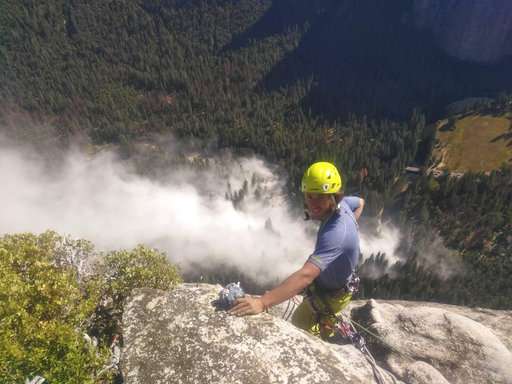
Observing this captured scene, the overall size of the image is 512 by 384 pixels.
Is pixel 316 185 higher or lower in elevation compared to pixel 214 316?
higher

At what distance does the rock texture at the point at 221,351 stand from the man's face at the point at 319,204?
12.4ft

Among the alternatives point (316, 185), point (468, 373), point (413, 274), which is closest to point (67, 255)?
point (316, 185)

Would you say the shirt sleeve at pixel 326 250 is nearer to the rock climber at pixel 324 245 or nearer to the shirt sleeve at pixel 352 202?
the rock climber at pixel 324 245

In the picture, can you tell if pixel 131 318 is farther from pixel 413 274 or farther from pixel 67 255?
pixel 413 274

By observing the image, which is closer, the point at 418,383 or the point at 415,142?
the point at 418,383

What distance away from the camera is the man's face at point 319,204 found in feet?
31.2

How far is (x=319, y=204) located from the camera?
31.5 ft

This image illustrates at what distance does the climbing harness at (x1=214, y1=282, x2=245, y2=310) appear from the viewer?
32.9 ft

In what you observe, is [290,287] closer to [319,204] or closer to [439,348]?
[319,204]

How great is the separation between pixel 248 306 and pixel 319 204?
3.50m

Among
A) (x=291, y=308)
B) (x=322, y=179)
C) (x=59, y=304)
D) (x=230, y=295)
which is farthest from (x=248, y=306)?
(x=291, y=308)

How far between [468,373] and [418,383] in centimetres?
417

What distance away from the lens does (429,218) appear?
126375mm

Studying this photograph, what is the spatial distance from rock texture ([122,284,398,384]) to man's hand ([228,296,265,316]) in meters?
1.06
